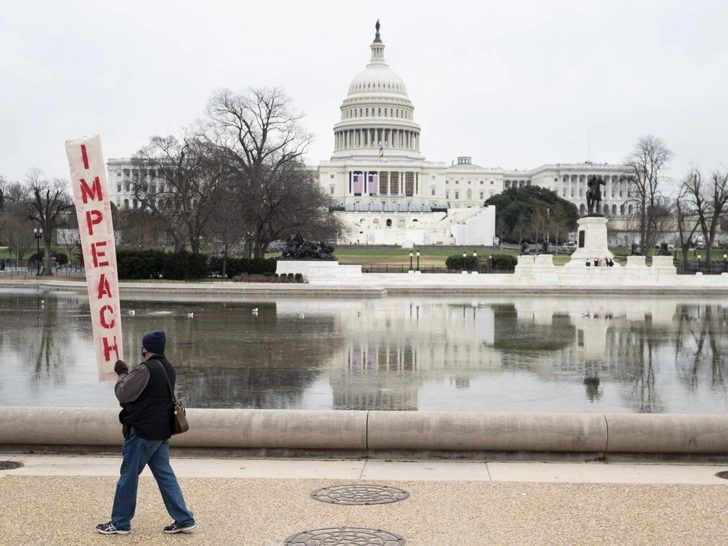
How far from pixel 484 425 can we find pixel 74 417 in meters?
4.23

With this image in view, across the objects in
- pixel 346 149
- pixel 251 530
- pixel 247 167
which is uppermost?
pixel 346 149

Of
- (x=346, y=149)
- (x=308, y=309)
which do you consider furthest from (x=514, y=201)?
(x=308, y=309)

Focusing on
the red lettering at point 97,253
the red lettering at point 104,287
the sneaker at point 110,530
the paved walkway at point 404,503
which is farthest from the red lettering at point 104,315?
the sneaker at point 110,530

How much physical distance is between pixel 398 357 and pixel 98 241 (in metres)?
10.8

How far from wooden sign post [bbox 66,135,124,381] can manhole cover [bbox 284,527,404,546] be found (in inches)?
86.4

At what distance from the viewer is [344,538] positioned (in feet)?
22.5

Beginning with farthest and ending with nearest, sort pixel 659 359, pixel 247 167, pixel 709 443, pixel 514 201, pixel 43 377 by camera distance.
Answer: pixel 514 201 → pixel 247 167 → pixel 659 359 → pixel 43 377 → pixel 709 443

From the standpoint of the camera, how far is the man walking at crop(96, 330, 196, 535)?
277 inches

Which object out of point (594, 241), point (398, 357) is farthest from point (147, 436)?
point (594, 241)

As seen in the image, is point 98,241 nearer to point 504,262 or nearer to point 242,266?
point 242,266

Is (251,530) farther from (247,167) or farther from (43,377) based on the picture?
(247,167)

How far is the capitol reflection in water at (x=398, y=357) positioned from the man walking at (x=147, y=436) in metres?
5.40

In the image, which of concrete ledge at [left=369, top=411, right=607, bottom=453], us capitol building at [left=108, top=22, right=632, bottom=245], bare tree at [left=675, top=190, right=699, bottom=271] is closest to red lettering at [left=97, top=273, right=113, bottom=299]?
concrete ledge at [left=369, top=411, right=607, bottom=453]

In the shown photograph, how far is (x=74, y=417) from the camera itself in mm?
9773
